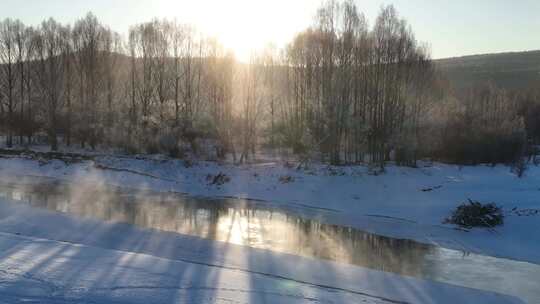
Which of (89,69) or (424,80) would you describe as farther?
(89,69)

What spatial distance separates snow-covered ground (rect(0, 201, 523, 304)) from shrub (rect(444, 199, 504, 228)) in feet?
25.2

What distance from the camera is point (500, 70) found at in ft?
444

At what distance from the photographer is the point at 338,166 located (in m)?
30.8

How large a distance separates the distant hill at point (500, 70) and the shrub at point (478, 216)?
88673mm

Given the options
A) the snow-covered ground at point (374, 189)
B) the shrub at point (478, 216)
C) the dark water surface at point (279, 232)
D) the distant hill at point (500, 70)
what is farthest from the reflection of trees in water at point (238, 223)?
the distant hill at point (500, 70)

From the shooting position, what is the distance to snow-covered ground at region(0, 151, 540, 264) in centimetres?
1833

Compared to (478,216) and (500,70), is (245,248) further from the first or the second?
(500,70)

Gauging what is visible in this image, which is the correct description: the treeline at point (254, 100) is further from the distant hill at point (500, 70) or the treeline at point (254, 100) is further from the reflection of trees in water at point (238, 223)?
the distant hill at point (500, 70)

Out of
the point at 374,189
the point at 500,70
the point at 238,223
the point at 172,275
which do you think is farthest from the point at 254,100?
the point at 500,70

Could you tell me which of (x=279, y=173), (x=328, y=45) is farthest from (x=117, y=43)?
(x=279, y=173)

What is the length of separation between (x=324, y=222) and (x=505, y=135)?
25.4m

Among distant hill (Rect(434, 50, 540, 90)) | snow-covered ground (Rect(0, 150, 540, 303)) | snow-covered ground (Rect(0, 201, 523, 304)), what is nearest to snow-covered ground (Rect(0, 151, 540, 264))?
snow-covered ground (Rect(0, 150, 540, 303))

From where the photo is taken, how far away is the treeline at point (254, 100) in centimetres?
3475

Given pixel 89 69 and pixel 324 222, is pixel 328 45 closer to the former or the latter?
pixel 324 222
